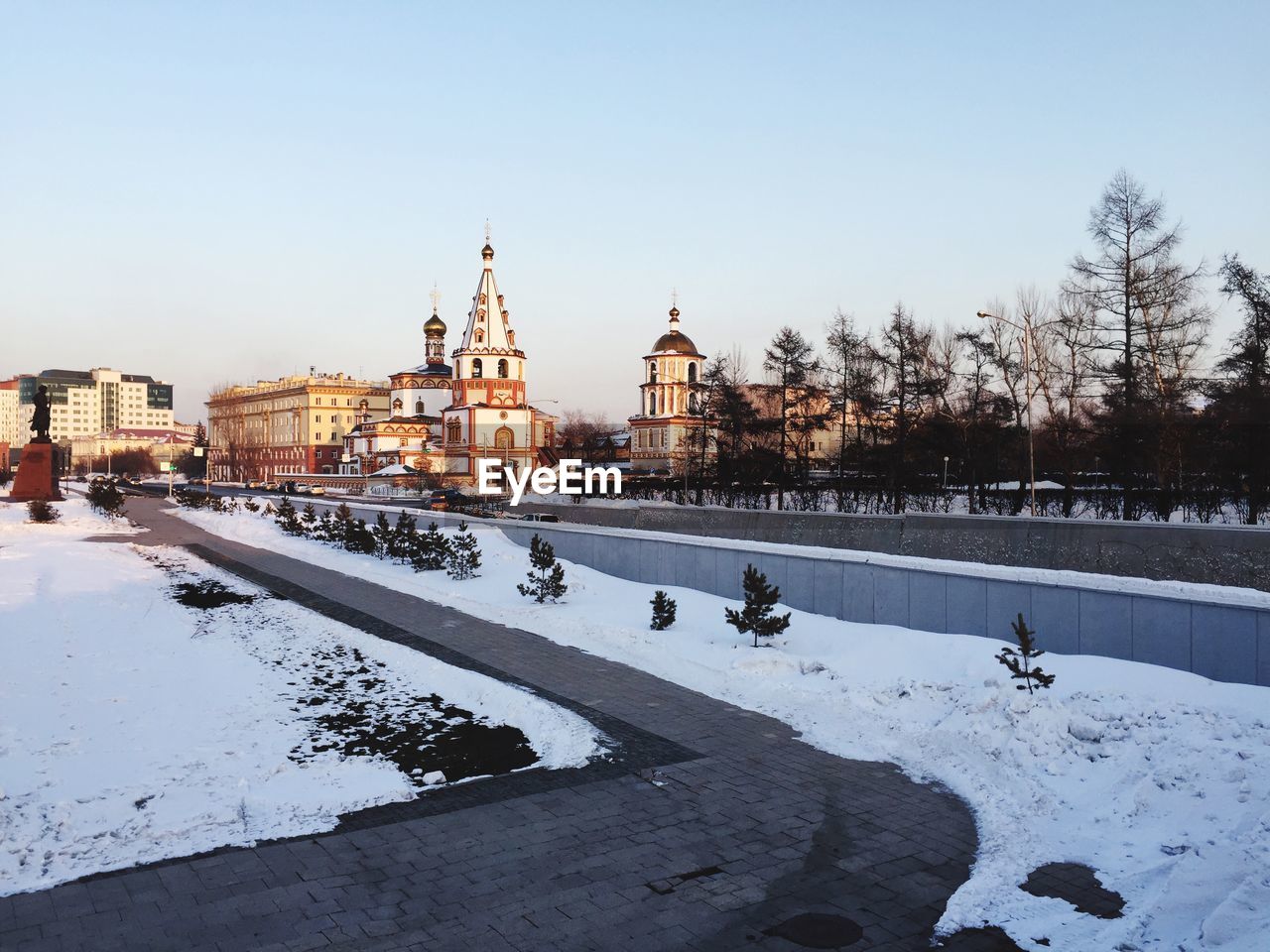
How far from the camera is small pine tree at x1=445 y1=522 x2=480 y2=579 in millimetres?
19938

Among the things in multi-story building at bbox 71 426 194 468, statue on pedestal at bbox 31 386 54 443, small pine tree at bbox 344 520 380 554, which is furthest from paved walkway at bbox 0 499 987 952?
multi-story building at bbox 71 426 194 468

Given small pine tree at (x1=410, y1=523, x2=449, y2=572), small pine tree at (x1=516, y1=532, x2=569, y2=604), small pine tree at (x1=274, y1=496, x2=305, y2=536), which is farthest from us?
small pine tree at (x1=274, y1=496, x2=305, y2=536)

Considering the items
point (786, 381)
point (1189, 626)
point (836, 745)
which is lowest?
point (836, 745)

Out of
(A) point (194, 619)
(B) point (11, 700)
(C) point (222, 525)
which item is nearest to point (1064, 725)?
(B) point (11, 700)

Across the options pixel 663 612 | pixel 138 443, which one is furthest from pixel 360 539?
pixel 138 443

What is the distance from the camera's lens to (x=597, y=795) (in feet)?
24.3

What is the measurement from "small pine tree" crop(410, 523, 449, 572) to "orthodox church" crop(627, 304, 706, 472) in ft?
194

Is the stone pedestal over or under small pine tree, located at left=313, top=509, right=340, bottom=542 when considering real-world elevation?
over

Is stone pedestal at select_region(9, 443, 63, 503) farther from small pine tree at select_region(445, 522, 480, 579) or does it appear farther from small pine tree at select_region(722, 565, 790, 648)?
small pine tree at select_region(722, 565, 790, 648)

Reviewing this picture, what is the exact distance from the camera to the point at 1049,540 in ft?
54.2

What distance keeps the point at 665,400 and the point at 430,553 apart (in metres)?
62.6

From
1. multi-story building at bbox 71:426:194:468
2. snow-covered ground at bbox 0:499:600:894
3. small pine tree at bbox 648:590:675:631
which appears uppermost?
multi-story building at bbox 71:426:194:468

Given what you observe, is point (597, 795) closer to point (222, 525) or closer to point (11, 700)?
point (11, 700)

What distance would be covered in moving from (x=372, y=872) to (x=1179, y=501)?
2560 centimetres
